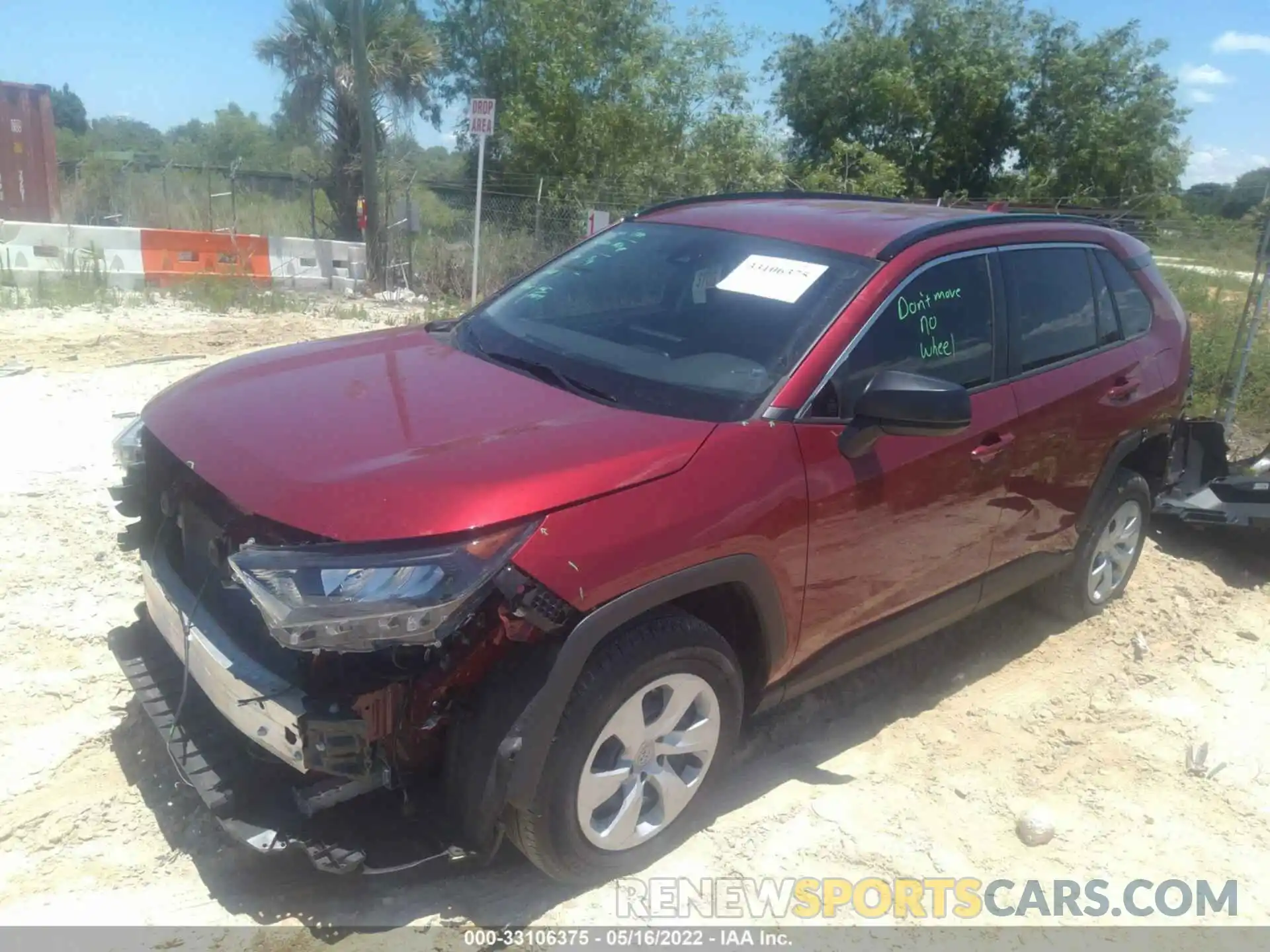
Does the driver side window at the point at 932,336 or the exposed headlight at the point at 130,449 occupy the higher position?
the driver side window at the point at 932,336

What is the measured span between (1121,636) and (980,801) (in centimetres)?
183

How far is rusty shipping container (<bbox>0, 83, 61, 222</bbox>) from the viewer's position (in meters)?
14.4

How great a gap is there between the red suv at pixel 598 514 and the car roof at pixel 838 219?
0.02m

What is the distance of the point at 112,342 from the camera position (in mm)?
9070

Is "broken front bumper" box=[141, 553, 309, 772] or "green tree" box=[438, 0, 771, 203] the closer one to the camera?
"broken front bumper" box=[141, 553, 309, 772]

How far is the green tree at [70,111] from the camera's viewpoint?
63.3m

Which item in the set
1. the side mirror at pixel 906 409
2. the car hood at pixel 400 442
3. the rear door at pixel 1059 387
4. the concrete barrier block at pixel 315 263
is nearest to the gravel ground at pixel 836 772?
the rear door at pixel 1059 387

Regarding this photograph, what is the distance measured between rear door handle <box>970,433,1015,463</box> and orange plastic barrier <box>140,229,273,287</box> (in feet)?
35.7

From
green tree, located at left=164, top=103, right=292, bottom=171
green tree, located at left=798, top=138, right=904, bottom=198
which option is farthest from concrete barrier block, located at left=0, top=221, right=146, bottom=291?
green tree, located at left=164, top=103, right=292, bottom=171

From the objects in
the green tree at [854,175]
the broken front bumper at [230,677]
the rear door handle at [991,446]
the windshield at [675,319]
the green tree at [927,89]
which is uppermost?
the green tree at [927,89]

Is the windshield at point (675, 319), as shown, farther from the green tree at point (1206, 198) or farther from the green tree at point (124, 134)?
the green tree at point (124, 134)

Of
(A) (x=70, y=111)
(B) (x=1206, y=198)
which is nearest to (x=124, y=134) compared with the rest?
(A) (x=70, y=111)

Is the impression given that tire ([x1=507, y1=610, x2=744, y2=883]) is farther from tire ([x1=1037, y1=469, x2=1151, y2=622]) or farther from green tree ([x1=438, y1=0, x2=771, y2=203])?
green tree ([x1=438, y1=0, x2=771, y2=203])

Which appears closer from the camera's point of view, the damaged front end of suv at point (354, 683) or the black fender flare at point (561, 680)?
the damaged front end of suv at point (354, 683)
